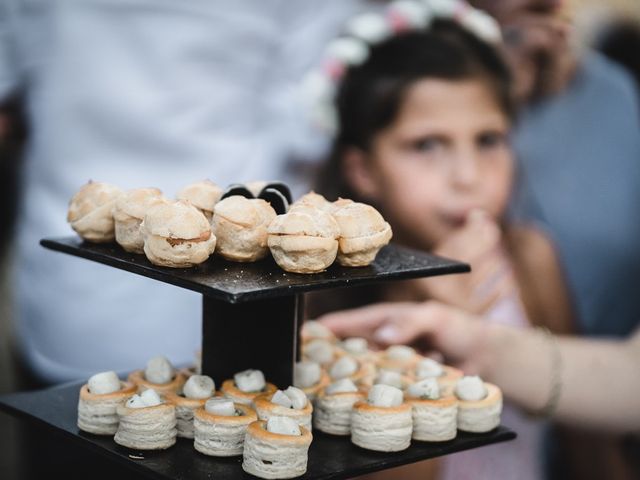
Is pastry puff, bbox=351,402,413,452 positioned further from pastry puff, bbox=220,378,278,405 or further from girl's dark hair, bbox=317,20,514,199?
girl's dark hair, bbox=317,20,514,199

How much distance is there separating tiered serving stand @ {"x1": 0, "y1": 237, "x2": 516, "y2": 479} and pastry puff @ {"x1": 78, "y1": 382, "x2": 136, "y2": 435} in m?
0.01

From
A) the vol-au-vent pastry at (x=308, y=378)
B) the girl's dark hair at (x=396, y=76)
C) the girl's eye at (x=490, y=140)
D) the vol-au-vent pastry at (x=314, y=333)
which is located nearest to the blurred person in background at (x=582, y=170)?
the girl's dark hair at (x=396, y=76)

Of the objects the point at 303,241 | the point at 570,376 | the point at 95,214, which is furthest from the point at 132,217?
the point at 570,376

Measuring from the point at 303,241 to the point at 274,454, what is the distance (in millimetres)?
241

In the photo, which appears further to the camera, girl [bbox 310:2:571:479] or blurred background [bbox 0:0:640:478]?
blurred background [bbox 0:0:640:478]

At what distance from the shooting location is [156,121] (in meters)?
2.41

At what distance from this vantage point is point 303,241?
960 millimetres

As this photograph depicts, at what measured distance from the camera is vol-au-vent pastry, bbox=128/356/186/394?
1113mm

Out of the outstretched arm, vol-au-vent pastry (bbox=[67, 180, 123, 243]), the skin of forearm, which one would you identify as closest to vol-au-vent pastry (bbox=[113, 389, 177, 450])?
vol-au-vent pastry (bbox=[67, 180, 123, 243])

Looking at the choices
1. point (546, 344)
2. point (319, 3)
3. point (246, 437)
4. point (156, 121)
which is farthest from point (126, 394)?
point (319, 3)

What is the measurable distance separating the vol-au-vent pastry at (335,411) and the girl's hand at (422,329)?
1.62 feet

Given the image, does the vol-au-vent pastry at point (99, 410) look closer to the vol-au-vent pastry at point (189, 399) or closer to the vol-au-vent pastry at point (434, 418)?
the vol-au-vent pastry at point (189, 399)

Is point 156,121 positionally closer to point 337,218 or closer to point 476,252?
point 476,252

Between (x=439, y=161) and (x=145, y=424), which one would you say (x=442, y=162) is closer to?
(x=439, y=161)
